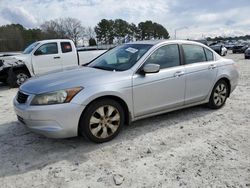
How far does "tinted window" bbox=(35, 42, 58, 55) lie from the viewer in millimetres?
10203

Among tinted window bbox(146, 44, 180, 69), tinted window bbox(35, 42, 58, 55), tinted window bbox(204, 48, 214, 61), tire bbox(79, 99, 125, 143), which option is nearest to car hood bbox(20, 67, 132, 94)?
tire bbox(79, 99, 125, 143)

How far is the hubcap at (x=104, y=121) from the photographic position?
12.8ft

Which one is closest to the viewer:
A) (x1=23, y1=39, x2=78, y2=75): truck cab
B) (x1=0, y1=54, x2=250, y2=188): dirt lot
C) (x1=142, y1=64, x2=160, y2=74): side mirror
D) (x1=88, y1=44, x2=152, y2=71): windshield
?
(x1=0, y1=54, x2=250, y2=188): dirt lot

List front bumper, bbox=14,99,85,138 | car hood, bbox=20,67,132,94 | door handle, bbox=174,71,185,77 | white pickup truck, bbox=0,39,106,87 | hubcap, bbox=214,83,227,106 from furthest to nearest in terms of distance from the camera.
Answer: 1. white pickup truck, bbox=0,39,106,87
2. hubcap, bbox=214,83,227,106
3. door handle, bbox=174,71,185,77
4. car hood, bbox=20,67,132,94
5. front bumper, bbox=14,99,85,138

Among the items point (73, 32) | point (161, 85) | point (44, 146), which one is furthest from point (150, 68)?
point (73, 32)

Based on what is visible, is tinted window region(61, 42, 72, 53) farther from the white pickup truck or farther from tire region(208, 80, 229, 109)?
tire region(208, 80, 229, 109)

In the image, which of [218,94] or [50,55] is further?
[50,55]

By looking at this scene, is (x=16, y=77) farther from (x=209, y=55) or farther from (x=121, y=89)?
(x=209, y=55)

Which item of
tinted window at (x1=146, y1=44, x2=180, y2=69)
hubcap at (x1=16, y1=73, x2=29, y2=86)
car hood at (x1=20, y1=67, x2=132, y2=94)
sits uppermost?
tinted window at (x1=146, y1=44, x2=180, y2=69)

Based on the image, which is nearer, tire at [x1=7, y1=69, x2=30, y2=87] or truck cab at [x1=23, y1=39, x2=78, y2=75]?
tire at [x1=7, y1=69, x2=30, y2=87]

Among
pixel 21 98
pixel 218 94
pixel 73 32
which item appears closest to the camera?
pixel 21 98

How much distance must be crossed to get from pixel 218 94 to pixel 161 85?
174 centimetres

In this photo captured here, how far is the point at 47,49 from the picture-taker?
10.4 metres

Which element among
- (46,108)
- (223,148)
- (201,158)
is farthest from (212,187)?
(46,108)
